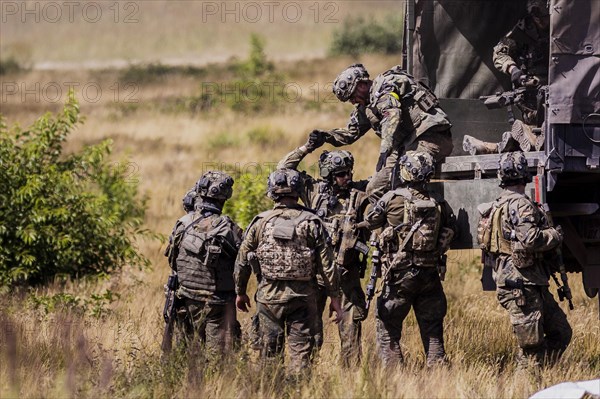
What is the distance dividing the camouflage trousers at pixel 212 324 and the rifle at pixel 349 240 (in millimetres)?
1219

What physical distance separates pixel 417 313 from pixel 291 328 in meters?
1.44

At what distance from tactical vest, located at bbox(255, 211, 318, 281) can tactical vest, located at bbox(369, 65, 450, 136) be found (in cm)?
198

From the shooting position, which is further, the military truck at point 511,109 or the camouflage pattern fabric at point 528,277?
the military truck at point 511,109

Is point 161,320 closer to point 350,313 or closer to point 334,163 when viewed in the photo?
point 350,313

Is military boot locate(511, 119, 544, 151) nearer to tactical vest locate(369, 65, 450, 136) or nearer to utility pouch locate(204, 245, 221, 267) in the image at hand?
tactical vest locate(369, 65, 450, 136)

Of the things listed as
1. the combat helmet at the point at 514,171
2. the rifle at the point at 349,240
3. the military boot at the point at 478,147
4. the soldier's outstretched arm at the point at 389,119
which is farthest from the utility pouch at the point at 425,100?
the combat helmet at the point at 514,171

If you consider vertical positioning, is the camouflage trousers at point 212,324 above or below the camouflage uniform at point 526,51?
below

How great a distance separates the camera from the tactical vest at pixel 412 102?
36.8ft

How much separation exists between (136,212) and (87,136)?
1239 cm

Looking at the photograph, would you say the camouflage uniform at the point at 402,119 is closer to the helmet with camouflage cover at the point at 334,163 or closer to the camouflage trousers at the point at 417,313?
the helmet with camouflage cover at the point at 334,163

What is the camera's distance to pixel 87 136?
31.4m

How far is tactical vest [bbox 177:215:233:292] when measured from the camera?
33.6ft

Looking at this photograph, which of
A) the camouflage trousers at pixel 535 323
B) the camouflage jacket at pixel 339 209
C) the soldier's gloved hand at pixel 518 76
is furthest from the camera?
the soldier's gloved hand at pixel 518 76

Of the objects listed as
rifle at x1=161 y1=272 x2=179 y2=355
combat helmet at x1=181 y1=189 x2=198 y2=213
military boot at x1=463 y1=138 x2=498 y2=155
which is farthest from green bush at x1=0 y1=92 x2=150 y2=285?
military boot at x1=463 y1=138 x2=498 y2=155
